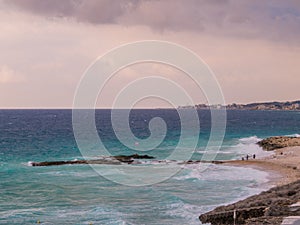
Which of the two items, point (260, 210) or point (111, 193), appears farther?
point (111, 193)

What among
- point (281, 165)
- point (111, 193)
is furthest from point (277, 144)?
point (111, 193)

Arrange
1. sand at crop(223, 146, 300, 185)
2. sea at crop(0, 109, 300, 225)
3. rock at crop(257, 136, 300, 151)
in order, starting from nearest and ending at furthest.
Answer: sea at crop(0, 109, 300, 225) → sand at crop(223, 146, 300, 185) → rock at crop(257, 136, 300, 151)

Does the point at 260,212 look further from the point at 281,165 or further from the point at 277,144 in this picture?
the point at 277,144

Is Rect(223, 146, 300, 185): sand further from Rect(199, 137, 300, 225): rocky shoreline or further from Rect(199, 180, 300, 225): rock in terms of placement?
Rect(199, 180, 300, 225): rock

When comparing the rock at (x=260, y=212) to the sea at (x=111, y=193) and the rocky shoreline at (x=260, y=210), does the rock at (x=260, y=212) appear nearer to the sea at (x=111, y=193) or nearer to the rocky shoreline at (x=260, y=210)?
the rocky shoreline at (x=260, y=210)

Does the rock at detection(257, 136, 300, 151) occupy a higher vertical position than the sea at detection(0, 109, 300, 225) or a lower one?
higher

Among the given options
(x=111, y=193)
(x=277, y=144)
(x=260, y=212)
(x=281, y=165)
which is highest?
(x=277, y=144)

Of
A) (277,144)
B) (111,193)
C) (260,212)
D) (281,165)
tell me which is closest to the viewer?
(260,212)

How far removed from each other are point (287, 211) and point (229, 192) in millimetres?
14280

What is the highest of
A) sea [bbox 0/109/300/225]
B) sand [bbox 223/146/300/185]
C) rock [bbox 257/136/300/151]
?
rock [bbox 257/136/300/151]

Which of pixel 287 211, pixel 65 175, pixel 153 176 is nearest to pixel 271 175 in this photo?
pixel 153 176

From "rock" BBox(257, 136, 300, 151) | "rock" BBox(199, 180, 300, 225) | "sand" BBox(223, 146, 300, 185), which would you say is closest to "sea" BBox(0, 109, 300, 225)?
"sand" BBox(223, 146, 300, 185)

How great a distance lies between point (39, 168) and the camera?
168 ft

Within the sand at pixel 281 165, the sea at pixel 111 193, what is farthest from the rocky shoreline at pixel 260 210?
the sand at pixel 281 165
